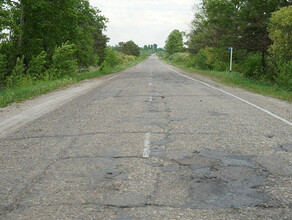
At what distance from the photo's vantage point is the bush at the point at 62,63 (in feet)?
64.9

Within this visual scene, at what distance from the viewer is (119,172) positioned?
415 centimetres

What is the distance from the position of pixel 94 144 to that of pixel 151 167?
1.64 meters

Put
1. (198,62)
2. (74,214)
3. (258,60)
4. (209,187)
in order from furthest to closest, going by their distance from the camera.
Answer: (198,62), (258,60), (209,187), (74,214)

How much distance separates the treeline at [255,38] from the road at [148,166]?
1017 cm

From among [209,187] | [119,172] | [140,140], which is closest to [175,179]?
[209,187]

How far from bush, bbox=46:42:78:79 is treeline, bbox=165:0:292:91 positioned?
40.4 feet

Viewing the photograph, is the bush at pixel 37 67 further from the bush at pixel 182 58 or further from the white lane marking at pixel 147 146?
the bush at pixel 182 58

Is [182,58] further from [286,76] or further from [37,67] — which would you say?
[286,76]

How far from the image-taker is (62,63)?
68.5 feet

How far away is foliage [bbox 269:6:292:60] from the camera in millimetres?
15716

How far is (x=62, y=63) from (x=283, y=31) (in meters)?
14.6

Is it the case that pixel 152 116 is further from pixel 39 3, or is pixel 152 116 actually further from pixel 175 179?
pixel 39 3

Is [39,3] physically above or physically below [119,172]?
above

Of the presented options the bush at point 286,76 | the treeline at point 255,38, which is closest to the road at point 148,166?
the bush at point 286,76
